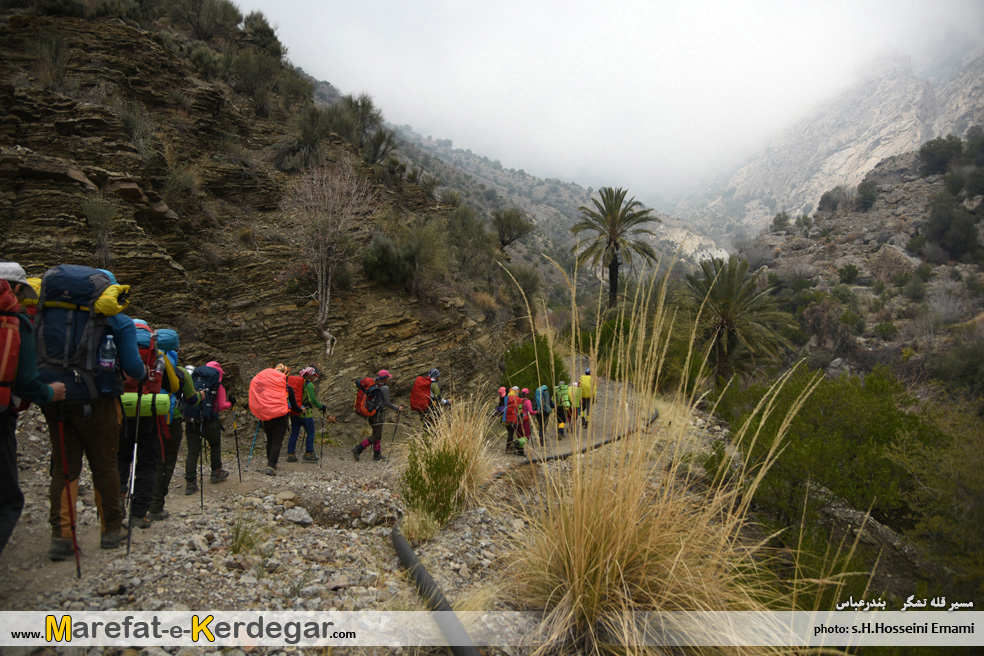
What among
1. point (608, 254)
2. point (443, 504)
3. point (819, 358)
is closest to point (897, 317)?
point (819, 358)

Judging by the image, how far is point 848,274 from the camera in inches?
1602

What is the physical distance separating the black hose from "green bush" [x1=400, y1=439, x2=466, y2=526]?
698 mm

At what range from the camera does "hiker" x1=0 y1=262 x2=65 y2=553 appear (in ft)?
7.69

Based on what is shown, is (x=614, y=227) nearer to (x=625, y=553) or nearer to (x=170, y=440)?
(x=170, y=440)

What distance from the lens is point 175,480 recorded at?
19.1 feet

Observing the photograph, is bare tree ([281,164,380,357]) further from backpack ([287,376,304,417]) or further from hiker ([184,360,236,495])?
hiker ([184,360,236,495])

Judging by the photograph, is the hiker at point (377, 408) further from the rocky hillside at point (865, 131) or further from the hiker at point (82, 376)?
the rocky hillside at point (865, 131)

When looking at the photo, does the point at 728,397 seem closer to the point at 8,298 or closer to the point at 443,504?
the point at 443,504

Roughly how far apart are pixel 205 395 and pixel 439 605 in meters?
4.55

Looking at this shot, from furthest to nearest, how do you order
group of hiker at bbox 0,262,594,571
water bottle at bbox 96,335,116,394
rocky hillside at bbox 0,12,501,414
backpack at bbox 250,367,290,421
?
rocky hillside at bbox 0,12,501,414 → backpack at bbox 250,367,290,421 → water bottle at bbox 96,335,116,394 → group of hiker at bbox 0,262,594,571

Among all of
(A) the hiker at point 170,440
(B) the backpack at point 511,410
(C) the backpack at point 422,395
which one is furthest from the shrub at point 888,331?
(A) the hiker at point 170,440

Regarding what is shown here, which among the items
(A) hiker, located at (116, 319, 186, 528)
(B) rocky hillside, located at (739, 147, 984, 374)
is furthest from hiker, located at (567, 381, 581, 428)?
(B) rocky hillside, located at (739, 147, 984, 374)

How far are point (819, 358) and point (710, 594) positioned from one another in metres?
36.2

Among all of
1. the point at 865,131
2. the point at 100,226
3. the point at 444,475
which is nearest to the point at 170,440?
the point at 444,475
